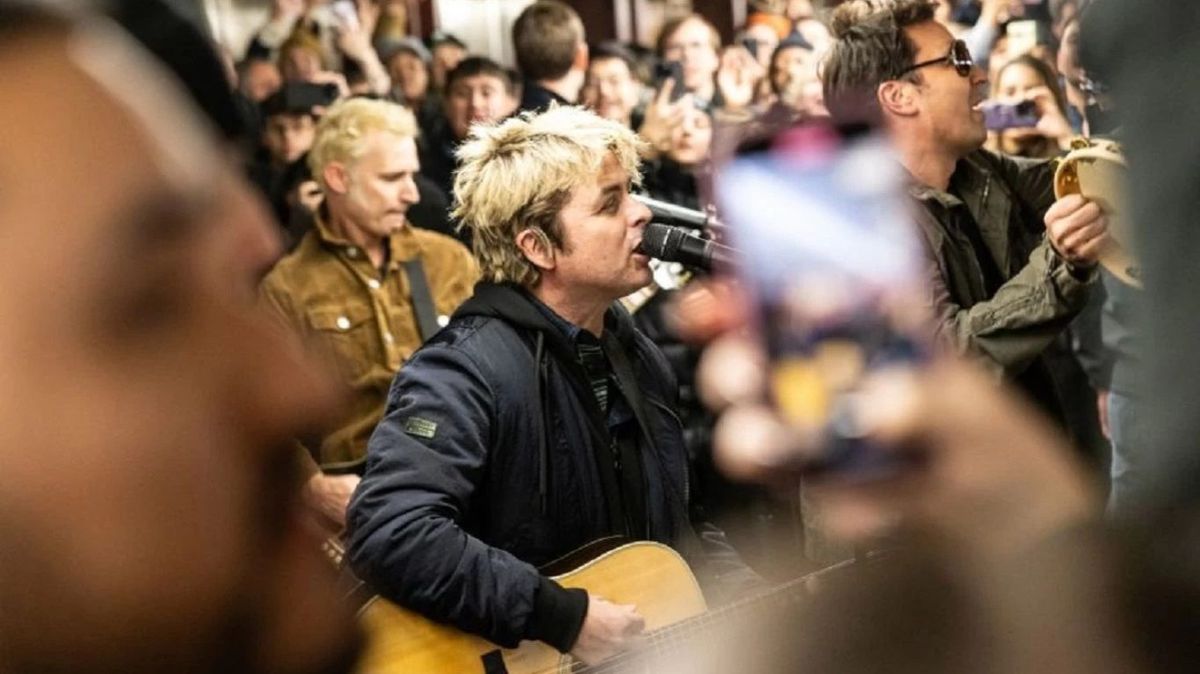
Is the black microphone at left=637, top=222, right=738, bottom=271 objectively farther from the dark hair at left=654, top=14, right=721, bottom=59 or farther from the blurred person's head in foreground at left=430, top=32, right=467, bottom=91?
the blurred person's head in foreground at left=430, top=32, right=467, bottom=91

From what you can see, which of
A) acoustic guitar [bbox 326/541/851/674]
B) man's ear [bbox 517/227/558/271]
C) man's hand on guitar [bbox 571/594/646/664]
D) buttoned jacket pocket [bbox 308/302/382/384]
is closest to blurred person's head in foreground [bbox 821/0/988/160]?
man's ear [bbox 517/227/558/271]

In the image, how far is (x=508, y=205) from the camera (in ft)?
8.30

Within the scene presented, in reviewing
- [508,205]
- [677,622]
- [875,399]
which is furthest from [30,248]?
[508,205]

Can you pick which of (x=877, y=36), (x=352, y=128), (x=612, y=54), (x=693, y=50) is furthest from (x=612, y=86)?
(x=877, y=36)

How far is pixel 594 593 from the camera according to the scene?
2385mm

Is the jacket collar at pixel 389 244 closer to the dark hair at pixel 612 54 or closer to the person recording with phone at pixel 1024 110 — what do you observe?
the person recording with phone at pixel 1024 110

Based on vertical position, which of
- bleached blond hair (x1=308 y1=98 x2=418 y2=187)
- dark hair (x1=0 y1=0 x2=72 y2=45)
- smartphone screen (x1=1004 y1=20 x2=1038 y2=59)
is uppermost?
dark hair (x1=0 y1=0 x2=72 y2=45)

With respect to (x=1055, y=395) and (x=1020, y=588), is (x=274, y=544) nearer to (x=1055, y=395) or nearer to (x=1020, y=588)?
(x=1020, y=588)

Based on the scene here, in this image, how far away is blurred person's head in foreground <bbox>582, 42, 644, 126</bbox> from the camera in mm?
4879

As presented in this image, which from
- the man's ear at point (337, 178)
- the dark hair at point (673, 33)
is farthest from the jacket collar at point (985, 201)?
the dark hair at point (673, 33)

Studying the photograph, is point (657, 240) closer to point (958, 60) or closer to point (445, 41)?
point (958, 60)

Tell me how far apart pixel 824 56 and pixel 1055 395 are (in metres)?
0.54

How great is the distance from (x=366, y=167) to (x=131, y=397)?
328 centimetres

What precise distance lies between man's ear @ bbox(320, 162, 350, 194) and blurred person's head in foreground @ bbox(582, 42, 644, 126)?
1342 millimetres
